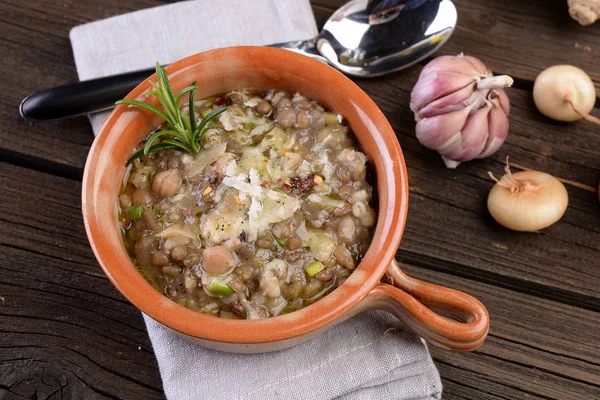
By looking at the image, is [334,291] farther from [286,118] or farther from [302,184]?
[286,118]

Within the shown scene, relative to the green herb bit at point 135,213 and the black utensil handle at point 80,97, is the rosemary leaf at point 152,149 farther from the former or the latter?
the black utensil handle at point 80,97

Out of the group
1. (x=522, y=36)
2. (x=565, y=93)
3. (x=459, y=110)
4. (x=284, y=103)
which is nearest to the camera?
(x=284, y=103)

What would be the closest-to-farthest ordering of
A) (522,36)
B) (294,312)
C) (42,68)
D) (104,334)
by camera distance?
(294,312), (104,334), (42,68), (522,36)

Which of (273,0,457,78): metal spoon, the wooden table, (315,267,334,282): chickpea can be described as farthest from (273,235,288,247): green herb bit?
(273,0,457,78): metal spoon

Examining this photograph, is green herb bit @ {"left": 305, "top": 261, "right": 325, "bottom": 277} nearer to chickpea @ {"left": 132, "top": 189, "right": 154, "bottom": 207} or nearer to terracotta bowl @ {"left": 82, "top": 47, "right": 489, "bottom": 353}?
terracotta bowl @ {"left": 82, "top": 47, "right": 489, "bottom": 353}

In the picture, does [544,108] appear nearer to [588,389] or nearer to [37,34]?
[588,389]

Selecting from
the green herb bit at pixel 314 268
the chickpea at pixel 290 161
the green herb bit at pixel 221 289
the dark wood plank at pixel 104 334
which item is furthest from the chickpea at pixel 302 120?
the dark wood plank at pixel 104 334

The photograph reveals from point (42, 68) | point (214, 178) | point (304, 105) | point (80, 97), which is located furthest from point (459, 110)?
point (42, 68)
